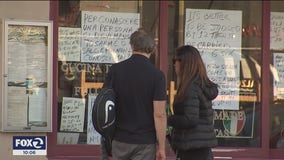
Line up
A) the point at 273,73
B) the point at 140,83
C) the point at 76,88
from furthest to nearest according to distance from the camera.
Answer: the point at 273,73
the point at 76,88
the point at 140,83

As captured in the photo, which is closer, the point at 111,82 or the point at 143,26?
the point at 111,82

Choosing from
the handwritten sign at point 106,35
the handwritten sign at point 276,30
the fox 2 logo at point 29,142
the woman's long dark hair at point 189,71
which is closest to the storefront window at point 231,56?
the handwritten sign at point 276,30

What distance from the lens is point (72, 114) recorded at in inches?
270

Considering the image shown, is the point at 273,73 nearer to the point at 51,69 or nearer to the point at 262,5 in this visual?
the point at 262,5

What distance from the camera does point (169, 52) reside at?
705cm

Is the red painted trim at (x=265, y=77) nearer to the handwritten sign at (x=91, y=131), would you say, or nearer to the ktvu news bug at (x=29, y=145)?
the handwritten sign at (x=91, y=131)

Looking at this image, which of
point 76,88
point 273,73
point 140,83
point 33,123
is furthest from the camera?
point 273,73

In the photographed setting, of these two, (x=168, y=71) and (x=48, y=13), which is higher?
(x=48, y=13)

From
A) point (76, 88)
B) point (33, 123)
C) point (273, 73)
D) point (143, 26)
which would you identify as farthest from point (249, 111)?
point (33, 123)

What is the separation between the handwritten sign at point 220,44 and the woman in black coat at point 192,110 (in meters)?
2.50

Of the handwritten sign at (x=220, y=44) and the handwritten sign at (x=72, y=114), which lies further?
the handwritten sign at (x=220, y=44)

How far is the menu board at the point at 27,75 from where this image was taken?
6.30 metres

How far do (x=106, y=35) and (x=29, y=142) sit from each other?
1.79 meters

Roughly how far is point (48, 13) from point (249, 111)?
9.16 ft
